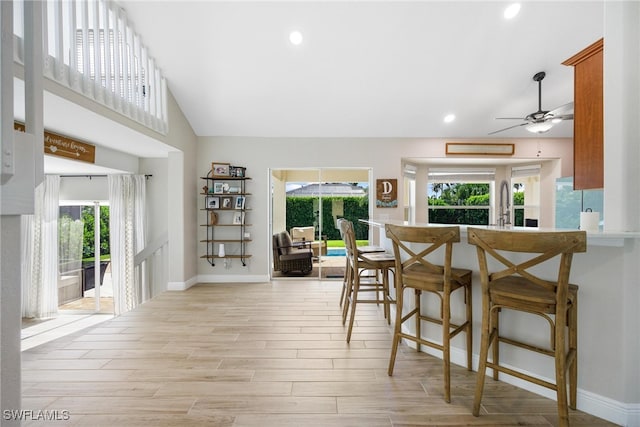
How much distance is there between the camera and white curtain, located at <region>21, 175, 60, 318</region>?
4973 mm

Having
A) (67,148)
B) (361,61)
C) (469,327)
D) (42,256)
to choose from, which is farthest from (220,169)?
(469,327)

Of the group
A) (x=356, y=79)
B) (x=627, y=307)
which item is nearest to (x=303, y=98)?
(x=356, y=79)

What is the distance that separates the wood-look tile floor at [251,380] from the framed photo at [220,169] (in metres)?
2.51

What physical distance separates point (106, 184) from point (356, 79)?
447 cm

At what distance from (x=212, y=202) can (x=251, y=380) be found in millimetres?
3543

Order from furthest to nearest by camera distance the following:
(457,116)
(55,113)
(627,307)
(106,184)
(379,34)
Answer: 1. (106,184)
2. (457,116)
3. (379,34)
4. (55,113)
5. (627,307)

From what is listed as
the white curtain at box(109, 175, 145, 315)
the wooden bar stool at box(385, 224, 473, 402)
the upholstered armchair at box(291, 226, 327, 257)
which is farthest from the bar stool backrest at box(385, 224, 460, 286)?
the white curtain at box(109, 175, 145, 315)

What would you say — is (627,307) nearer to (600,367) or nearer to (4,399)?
(600,367)

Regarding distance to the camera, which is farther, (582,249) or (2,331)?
(582,249)

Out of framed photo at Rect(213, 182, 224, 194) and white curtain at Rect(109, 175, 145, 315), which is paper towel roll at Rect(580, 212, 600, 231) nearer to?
framed photo at Rect(213, 182, 224, 194)

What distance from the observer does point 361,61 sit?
13.3 ft

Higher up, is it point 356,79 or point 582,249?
point 356,79

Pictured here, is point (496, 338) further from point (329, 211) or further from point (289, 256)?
point (289, 256)

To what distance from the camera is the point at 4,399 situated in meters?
0.83
